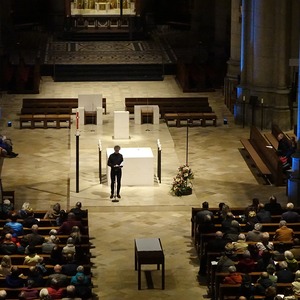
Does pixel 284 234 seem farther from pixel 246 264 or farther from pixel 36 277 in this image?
pixel 36 277

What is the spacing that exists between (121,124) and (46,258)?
13442 mm

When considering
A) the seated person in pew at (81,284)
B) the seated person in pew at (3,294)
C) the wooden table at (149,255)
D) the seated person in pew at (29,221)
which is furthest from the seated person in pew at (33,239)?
the seated person in pew at (3,294)

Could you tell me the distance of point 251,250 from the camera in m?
23.9

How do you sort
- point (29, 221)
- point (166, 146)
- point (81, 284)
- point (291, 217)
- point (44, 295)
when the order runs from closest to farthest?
point (44, 295) → point (81, 284) → point (29, 221) → point (291, 217) → point (166, 146)

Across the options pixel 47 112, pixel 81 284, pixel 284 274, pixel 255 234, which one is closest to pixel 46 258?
pixel 81 284

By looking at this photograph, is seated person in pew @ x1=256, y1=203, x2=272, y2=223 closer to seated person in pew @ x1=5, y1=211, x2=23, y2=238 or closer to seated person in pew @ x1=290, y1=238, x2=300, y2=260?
seated person in pew @ x1=290, y1=238, x2=300, y2=260

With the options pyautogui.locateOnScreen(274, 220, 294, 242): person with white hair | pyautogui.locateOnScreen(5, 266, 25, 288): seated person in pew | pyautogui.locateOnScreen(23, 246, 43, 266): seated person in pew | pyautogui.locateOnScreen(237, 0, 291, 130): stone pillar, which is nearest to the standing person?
pyautogui.locateOnScreen(274, 220, 294, 242): person with white hair

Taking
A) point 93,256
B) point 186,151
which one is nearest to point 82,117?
point 186,151

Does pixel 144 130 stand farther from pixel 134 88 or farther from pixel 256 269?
pixel 256 269

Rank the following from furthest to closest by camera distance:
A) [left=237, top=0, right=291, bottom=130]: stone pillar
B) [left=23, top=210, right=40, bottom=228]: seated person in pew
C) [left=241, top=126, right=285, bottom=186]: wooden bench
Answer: [left=237, top=0, right=291, bottom=130]: stone pillar < [left=241, top=126, right=285, bottom=186]: wooden bench < [left=23, top=210, right=40, bottom=228]: seated person in pew

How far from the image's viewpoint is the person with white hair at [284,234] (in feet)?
82.1

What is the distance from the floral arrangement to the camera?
30672 millimetres

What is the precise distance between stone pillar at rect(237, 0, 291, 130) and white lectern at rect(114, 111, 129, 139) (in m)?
5.11

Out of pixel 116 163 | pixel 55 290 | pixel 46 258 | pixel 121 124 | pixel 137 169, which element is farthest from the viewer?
pixel 121 124
